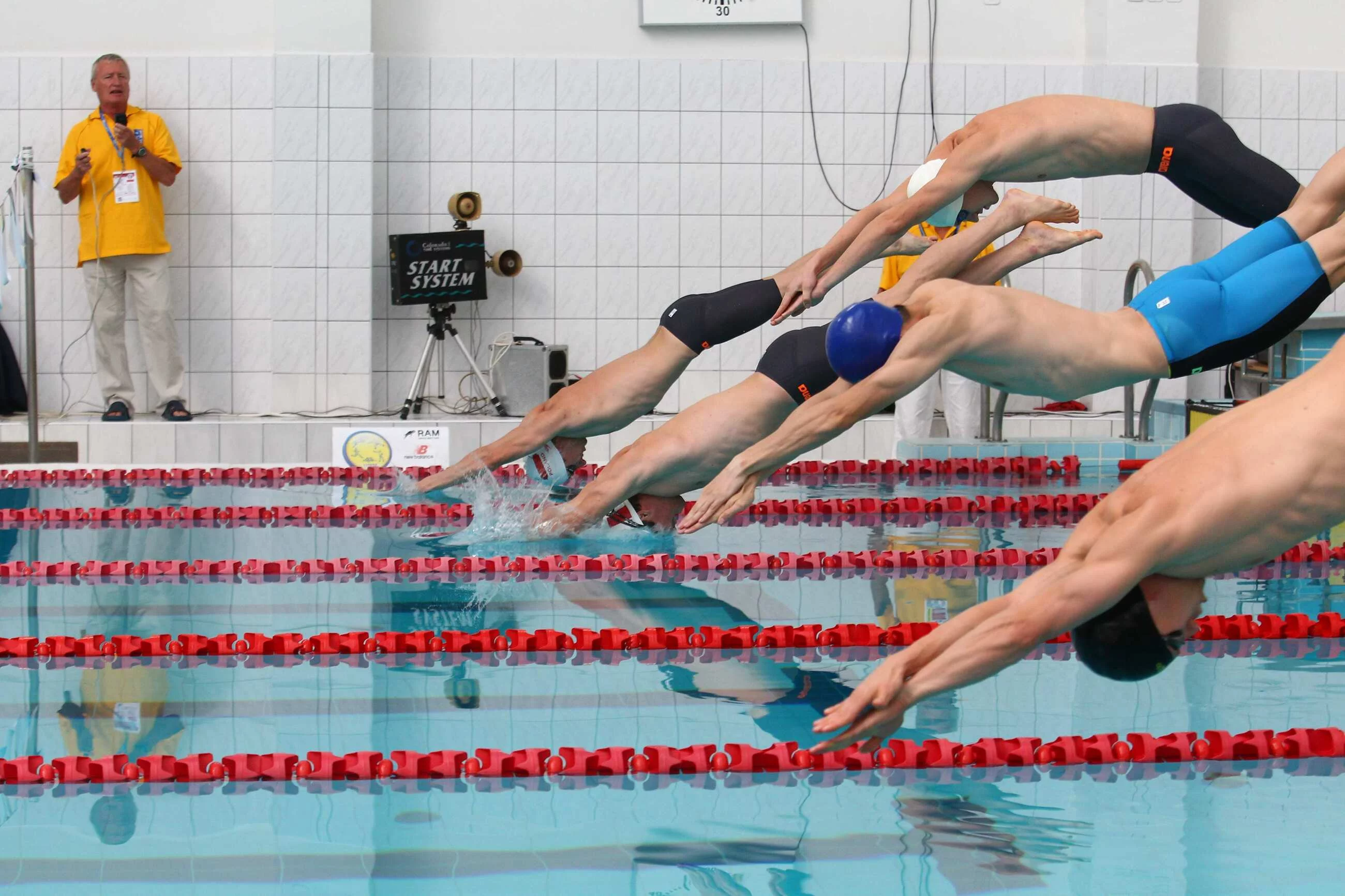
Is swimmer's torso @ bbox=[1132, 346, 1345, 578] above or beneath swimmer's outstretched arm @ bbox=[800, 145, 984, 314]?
beneath

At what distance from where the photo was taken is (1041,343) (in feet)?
13.9

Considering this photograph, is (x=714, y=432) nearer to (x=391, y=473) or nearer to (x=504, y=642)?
(x=504, y=642)

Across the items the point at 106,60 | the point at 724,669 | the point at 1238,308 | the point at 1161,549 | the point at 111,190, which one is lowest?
the point at 724,669

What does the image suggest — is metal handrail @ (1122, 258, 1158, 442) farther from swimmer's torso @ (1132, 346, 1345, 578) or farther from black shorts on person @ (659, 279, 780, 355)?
swimmer's torso @ (1132, 346, 1345, 578)

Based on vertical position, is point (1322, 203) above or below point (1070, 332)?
above

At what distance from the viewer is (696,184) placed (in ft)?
32.9

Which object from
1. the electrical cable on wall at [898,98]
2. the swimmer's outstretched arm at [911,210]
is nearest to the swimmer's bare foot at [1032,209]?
the swimmer's outstretched arm at [911,210]

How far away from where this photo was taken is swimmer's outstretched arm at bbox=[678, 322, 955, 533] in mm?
3959

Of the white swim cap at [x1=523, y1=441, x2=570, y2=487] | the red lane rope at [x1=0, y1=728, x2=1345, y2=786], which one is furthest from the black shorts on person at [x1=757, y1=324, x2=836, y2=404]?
the red lane rope at [x1=0, y1=728, x2=1345, y2=786]

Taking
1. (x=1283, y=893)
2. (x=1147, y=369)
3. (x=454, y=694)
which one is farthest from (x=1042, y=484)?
(x=1283, y=893)

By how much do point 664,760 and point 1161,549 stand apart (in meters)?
1.28

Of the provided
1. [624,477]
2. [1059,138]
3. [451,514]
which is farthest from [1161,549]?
[451,514]

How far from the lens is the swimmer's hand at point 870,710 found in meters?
2.41

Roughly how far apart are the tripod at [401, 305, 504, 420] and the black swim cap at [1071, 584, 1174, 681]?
6.91 m
